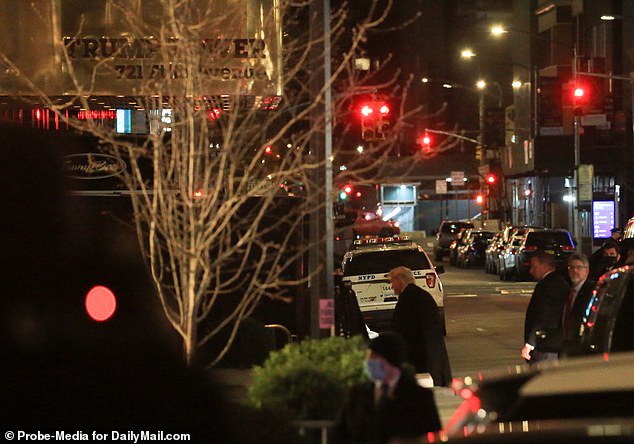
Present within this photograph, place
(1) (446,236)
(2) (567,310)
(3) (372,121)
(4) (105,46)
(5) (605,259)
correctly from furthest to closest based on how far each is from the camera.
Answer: (1) (446,236), (3) (372,121), (5) (605,259), (4) (105,46), (2) (567,310)

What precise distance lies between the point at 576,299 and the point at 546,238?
25.0 m

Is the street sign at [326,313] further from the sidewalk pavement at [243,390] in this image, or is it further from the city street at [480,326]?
the city street at [480,326]

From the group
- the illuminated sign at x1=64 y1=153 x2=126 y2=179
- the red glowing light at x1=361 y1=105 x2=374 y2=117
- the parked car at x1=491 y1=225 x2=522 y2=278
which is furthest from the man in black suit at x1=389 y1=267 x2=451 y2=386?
the parked car at x1=491 y1=225 x2=522 y2=278

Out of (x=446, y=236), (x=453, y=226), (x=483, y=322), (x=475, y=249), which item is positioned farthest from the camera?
(x=453, y=226)

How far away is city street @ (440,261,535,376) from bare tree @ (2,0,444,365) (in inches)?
209

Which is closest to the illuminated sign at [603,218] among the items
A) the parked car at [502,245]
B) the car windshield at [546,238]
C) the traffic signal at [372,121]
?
the parked car at [502,245]

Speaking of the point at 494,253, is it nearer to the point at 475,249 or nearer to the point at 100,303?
the point at 475,249

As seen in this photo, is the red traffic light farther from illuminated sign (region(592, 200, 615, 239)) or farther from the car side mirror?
illuminated sign (region(592, 200, 615, 239))

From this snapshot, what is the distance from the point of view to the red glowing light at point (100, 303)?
834 centimetres

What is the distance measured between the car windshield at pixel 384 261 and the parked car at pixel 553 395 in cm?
1687

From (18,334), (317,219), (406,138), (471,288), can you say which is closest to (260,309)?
(317,219)

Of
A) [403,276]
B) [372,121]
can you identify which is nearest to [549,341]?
[403,276]

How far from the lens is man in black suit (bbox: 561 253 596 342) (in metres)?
9.38

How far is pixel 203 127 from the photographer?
847 cm
